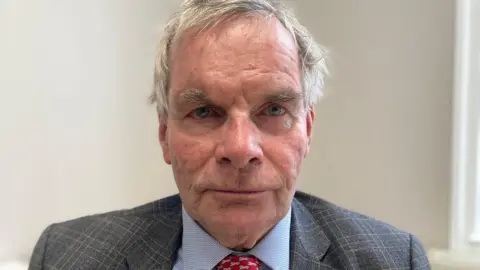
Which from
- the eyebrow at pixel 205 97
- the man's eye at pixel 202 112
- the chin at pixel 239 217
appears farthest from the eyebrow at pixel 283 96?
the chin at pixel 239 217

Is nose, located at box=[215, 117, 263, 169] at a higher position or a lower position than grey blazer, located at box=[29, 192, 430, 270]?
→ higher

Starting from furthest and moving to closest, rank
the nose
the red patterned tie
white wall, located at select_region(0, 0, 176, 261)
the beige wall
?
the beige wall → white wall, located at select_region(0, 0, 176, 261) → the red patterned tie → the nose

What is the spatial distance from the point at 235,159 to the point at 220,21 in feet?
0.94

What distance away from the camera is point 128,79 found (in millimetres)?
1638

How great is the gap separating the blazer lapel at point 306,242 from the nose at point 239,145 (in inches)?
11.2

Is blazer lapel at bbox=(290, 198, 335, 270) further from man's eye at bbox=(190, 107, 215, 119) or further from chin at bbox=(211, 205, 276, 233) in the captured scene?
man's eye at bbox=(190, 107, 215, 119)

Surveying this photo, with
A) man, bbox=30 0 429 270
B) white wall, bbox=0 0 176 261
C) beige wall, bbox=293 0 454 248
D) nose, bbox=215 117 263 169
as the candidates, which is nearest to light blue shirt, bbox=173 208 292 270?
man, bbox=30 0 429 270

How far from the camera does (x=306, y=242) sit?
3.95 ft

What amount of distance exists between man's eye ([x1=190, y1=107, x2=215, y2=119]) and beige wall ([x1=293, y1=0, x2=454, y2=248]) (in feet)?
2.83

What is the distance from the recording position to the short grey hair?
1065mm

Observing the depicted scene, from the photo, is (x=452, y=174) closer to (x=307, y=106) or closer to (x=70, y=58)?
(x=307, y=106)

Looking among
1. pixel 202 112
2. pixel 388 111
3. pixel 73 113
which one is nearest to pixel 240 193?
pixel 202 112

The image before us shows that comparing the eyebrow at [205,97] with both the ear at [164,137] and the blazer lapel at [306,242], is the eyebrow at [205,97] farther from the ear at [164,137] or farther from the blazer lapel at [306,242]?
the blazer lapel at [306,242]

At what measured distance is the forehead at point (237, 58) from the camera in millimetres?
1015
